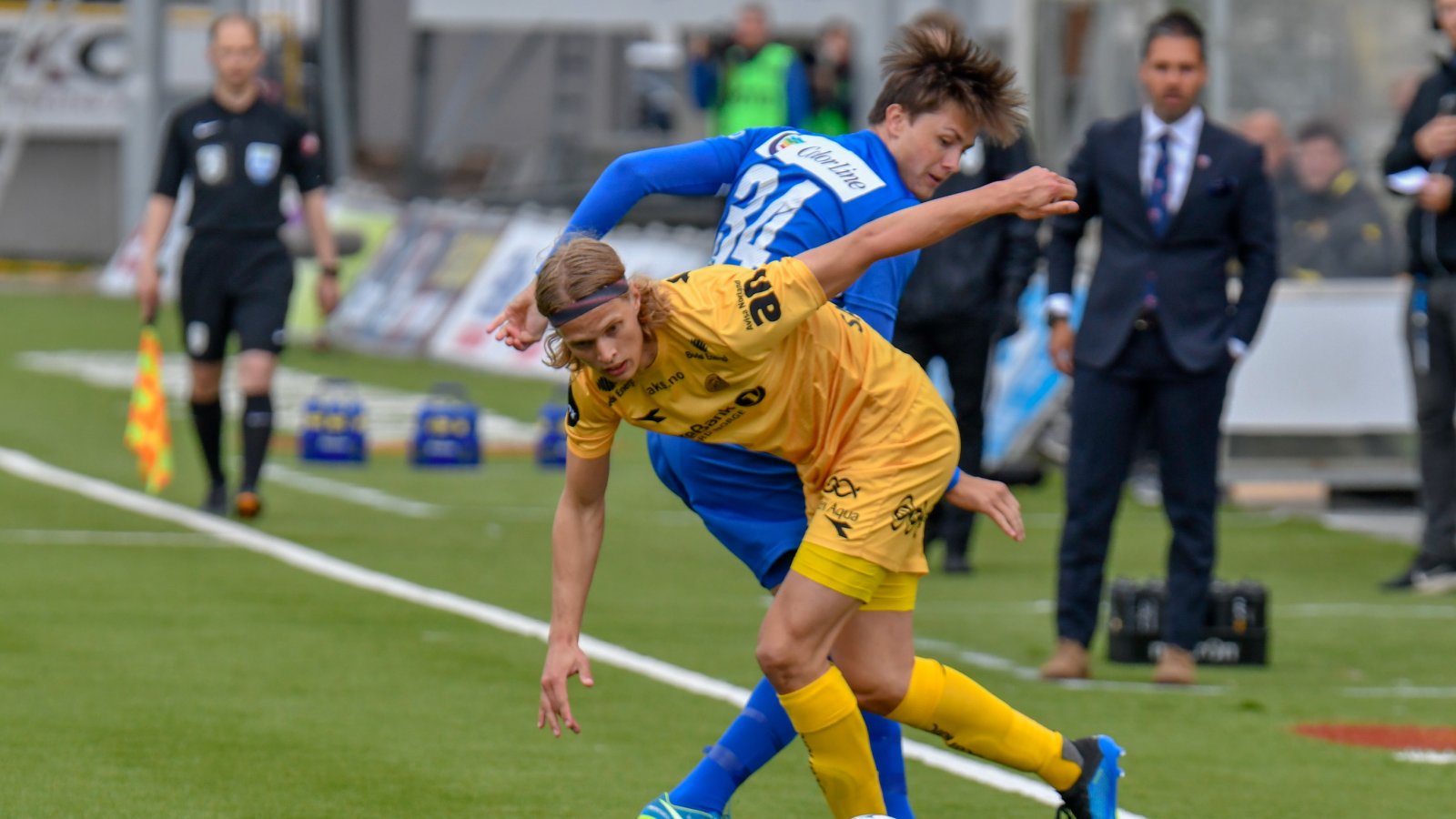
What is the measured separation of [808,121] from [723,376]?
16.2 meters

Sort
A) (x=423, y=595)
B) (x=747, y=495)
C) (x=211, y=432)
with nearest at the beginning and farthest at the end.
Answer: (x=747, y=495)
(x=423, y=595)
(x=211, y=432)

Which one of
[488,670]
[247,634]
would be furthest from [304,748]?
[247,634]

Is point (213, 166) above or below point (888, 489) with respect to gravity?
above

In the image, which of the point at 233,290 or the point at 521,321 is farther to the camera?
the point at 233,290

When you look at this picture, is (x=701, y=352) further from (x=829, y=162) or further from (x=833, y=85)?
(x=833, y=85)

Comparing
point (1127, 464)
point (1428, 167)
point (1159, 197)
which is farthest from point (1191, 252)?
point (1428, 167)

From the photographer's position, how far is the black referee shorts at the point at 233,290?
1193 cm

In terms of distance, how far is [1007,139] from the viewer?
5867mm

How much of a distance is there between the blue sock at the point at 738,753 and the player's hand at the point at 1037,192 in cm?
131

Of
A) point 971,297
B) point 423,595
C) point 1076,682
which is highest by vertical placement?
point 971,297

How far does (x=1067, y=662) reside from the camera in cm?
840

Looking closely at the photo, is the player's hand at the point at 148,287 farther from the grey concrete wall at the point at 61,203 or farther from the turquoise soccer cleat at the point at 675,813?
the grey concrete wall at the point at 61,203

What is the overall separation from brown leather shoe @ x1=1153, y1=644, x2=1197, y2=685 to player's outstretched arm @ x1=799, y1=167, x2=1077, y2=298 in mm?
3520

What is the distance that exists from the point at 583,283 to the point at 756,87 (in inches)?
619
